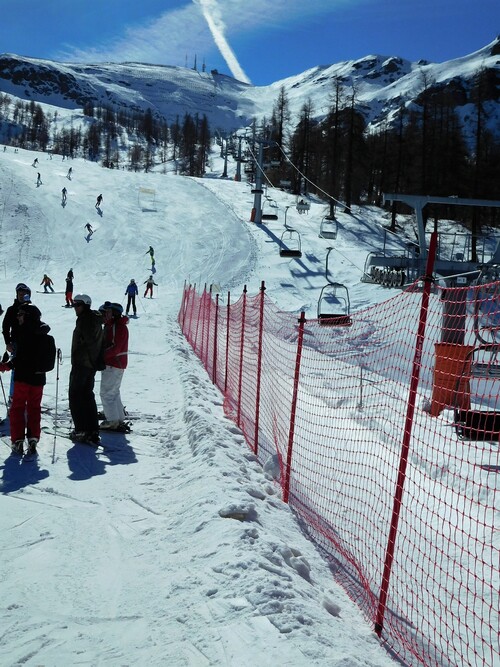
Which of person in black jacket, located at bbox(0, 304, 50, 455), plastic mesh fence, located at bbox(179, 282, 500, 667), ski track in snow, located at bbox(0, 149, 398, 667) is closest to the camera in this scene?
ski track in snow, located at bbox(0, 149, 398, 667)

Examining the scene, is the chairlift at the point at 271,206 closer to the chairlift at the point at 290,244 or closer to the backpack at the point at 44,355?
the chairlift at the point at 290,244

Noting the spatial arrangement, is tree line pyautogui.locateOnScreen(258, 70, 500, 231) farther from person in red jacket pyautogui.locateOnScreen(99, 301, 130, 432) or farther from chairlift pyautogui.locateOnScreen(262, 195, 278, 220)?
person in red jacket pyautogui.locateOnScreen(99, 301, 130, 432)

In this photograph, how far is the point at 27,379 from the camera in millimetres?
6426

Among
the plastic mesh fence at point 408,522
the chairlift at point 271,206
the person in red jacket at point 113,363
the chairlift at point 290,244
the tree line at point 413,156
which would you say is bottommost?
the plastic mesh fence at point 408,522

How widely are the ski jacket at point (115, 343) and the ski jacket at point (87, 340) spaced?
52 cm

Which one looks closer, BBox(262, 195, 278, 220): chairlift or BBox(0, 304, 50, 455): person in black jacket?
BBox(0, 304, 50, 455): person in black jacket

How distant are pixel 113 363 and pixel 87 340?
72 centimetres

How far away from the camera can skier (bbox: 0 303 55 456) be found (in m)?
6.41

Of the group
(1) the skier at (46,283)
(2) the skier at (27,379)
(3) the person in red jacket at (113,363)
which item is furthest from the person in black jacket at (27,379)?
(1) the skier at (46,283)

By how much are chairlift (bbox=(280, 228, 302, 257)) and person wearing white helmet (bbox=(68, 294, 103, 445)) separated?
29658mm

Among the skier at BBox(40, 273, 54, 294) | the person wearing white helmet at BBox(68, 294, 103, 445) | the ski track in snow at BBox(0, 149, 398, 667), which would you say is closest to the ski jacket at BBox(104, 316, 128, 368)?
the person wearing white helmet at BBox(68, 294, 103, 445)

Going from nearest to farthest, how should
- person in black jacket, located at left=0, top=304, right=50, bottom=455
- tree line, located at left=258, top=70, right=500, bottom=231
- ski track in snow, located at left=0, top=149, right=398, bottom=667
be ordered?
1. ski track in snow, located at left=0, top=149, right=398, bottom=667
2. person in black jacket, located at left=0, top=304, right=50, bottom=455
3. tree line, located at left=258, top=70, right=500, bottom=231

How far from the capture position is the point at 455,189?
50.2 meters

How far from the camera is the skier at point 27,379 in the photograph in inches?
253
